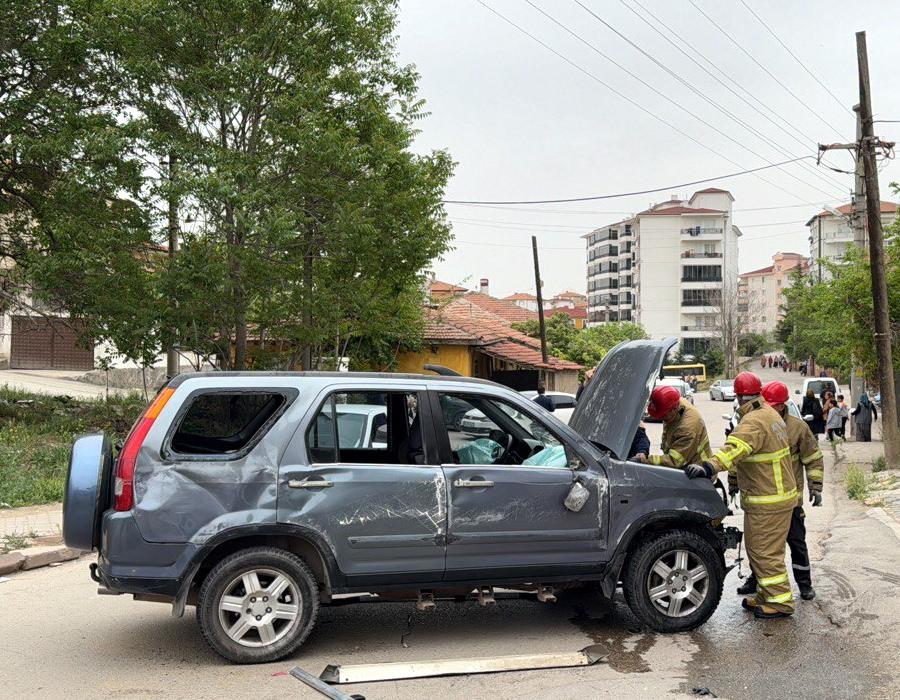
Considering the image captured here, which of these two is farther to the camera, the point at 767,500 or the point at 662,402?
the point at 662,402

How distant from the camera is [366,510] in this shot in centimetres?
575

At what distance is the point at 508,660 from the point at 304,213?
12.1 meters

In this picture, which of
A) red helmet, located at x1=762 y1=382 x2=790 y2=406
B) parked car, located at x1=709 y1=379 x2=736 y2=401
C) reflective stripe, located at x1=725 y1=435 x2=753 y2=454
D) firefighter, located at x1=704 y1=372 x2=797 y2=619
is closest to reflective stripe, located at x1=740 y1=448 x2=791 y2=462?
firefighter, located at x1=704 y1=372 x2=797 y2=619

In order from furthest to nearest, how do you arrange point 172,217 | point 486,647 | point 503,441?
point 172,217, point 503,441, point 486,647

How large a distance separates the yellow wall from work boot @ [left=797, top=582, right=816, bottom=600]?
24454mm

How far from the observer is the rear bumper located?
545 cm

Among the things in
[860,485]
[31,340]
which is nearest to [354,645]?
[860,485]

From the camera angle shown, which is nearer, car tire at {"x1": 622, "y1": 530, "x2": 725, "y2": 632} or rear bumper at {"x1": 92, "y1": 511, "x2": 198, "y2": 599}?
Answer: rear bumper at {"x1": 92, "y1": 511, "x2": 198, "y2": 599}

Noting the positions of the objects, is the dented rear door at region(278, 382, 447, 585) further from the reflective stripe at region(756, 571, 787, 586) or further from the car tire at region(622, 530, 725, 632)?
the reflective stripe at region(756, 571, 787, 586)

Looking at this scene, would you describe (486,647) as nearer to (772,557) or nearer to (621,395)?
(621,395)

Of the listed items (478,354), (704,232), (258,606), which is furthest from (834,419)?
(704,232)

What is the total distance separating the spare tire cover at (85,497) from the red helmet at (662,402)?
3943mm

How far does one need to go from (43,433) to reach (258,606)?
13.9 metres

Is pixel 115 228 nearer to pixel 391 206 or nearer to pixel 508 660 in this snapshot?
pixel 391 206
